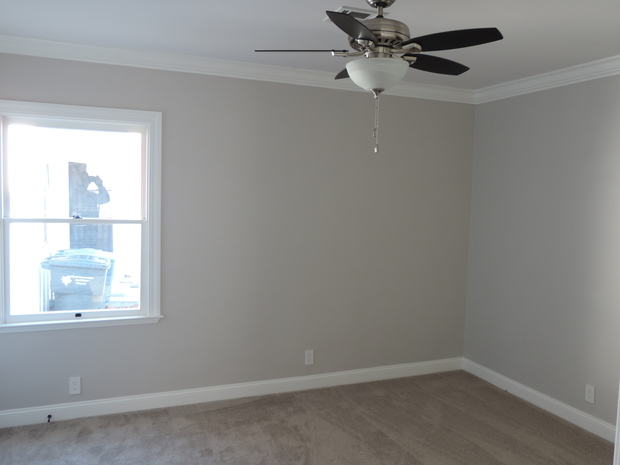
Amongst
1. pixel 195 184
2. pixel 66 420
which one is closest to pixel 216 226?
pixel 195 184

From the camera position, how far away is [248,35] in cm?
312

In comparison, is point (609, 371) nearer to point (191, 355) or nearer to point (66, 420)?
point (191, 355)

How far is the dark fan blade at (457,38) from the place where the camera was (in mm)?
1892

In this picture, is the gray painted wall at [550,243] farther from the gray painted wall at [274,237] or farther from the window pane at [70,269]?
the window pane at [70,269]

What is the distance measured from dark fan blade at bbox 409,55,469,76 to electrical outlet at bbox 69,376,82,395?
306 cm

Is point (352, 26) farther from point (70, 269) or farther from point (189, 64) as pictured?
point (70, 269)

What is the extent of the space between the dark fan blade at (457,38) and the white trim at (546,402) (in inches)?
113

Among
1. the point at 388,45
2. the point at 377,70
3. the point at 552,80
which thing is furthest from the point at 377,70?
the point at 552,80

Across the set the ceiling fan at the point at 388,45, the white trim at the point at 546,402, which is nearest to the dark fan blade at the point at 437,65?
the ceiling fan at the point at 388,45

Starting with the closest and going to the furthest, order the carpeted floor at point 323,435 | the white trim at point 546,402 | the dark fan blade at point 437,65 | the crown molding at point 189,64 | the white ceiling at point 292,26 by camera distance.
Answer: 1. the dark fan blade at point 437,65
2. the white ceiling at point 292,26
3. the carpeted floor at point 323,435
4. the crown molding at point 189,64
5. the white trim at point 546,402

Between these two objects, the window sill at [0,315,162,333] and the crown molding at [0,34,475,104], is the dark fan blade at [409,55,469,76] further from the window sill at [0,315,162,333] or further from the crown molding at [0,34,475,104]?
the window sill at [0,315,162,333]

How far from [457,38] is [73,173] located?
2789 mm

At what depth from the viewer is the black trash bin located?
11.8 feet

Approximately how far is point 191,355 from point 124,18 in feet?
7.86
